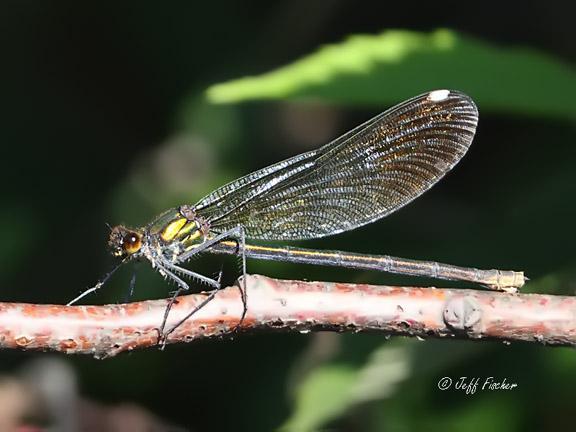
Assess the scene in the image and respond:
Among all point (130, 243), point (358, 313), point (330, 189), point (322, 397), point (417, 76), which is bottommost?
point (358, 313)

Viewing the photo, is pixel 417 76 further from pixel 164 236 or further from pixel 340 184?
pixel 164 236

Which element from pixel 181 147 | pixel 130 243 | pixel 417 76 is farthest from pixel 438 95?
pixel 181 147

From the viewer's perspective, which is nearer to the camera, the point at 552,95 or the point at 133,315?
the point at 133,315

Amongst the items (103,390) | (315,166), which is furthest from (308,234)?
(103,390)

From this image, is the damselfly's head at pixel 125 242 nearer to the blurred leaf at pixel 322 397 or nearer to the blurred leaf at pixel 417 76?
the blurred leaf at pixel 417 76

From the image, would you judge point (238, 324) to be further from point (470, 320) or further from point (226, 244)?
point (226, 244)

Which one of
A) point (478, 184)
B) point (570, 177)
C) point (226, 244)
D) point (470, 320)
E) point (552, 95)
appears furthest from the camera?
point (478, 184)

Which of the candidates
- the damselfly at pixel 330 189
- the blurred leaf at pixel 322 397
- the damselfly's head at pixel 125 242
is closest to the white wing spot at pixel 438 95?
the damselfly at pixel 330 189
